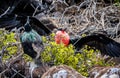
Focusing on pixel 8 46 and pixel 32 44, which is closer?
pixel 32 44

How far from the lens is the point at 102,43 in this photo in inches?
170

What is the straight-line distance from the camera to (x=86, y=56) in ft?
14.0

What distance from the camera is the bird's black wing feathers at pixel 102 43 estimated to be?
427cm

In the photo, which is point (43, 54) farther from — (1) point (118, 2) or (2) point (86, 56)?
(1) point (118, 2)

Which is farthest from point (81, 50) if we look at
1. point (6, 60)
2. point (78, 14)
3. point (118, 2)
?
point (118, 2)

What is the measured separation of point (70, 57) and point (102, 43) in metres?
0.40

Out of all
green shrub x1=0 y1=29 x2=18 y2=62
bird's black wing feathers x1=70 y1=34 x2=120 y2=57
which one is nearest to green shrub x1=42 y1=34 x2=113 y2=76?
bird's black wing feathers x1=70 y1=34 x2=120 y2=57

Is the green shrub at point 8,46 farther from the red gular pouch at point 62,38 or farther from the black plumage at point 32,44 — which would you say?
the red gular pouch at point 62,38

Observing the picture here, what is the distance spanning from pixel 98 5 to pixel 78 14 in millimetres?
607

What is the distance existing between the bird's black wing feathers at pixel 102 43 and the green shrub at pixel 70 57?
9cm

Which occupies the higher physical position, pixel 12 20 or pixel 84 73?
pixel 12 20

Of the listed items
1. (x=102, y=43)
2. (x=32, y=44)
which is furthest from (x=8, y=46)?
(x=102, y=43)

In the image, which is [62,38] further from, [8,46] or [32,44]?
[32,44]

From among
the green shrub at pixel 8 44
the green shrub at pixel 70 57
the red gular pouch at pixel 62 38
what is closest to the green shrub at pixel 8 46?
the green shrub at pixel 8 44
